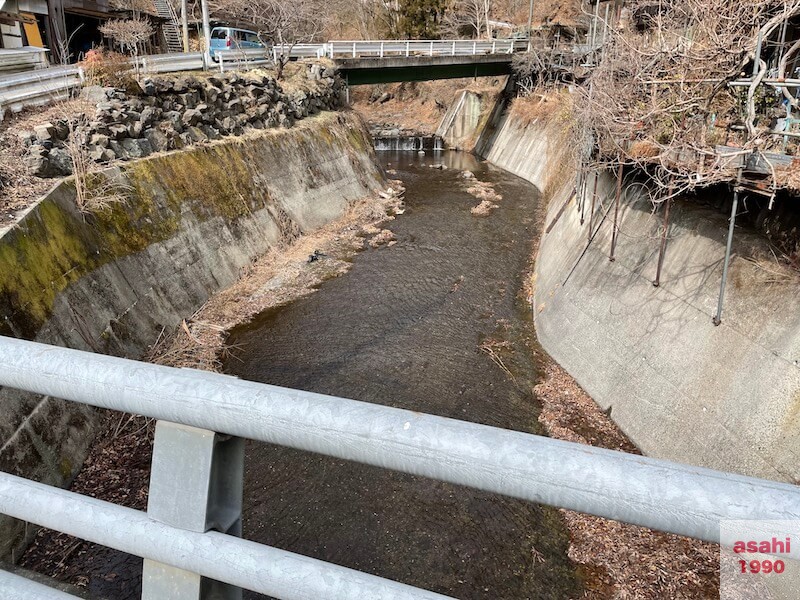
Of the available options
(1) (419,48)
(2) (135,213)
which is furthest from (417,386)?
(1) (419,48)

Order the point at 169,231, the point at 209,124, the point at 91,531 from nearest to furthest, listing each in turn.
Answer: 1. the point at 91,531
2. the point at 169,231
3. the point at 209,124

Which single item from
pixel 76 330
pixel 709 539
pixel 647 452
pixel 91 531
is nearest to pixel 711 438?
pixel 647 452

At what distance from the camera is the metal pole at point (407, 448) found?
1.24 metres

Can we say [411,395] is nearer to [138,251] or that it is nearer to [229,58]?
[138,251]

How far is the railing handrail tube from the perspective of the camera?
1440mm

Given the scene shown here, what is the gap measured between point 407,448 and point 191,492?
2.13ft

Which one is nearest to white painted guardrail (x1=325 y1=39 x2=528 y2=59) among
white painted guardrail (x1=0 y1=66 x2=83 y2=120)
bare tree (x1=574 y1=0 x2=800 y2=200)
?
white painted guardrail (x1=0 y1=66 x2=83 y2=120)

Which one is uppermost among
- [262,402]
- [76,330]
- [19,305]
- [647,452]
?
[262,402]

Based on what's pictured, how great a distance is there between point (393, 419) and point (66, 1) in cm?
3504

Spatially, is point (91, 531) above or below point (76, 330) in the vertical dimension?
above

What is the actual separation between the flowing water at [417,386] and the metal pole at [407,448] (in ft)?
21.4

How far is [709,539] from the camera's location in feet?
4.06

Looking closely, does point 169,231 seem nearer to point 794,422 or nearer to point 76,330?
point 76,330

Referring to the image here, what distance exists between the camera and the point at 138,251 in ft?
43.0
